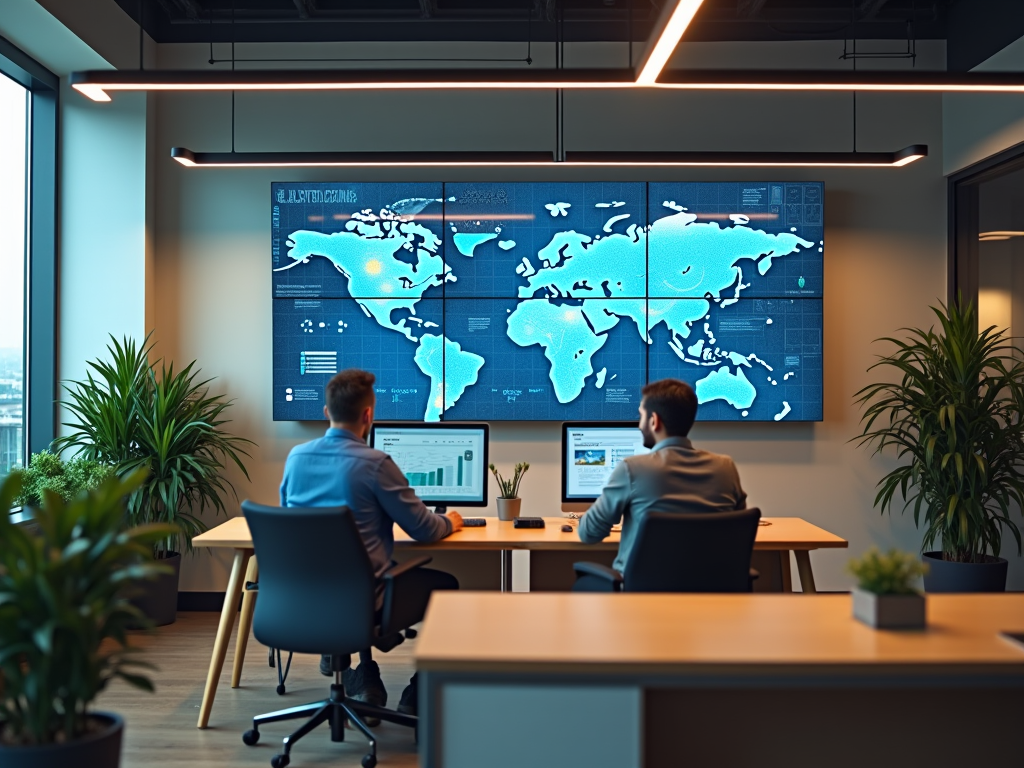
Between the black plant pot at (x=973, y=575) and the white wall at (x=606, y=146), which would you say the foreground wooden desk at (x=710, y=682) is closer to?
the black plant pot at (x=973, y=575)

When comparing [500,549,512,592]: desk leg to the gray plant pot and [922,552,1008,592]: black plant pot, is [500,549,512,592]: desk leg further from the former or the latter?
[922,552,1008,592]: black plant pot

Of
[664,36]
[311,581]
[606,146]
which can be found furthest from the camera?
[606,146]

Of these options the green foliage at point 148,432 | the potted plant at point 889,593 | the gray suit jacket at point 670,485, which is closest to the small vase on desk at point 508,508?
the gray suit jacket at point 670,485

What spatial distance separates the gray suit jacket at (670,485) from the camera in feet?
9.66

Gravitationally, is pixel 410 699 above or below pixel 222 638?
below

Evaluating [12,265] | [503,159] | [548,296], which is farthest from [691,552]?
[12,265]

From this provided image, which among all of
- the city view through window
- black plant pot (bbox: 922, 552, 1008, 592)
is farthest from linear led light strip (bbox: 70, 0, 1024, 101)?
black plant pot (bbox: 922, 552, 1008, 592)

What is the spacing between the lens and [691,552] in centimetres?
274

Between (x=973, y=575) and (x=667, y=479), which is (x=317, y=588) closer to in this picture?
(x=667, y=479)

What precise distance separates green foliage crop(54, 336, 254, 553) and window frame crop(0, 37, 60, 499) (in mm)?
139

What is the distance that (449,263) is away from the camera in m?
5.32

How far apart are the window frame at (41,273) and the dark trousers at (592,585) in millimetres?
3325

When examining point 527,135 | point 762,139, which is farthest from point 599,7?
point 762,139

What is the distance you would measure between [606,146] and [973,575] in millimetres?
3039
